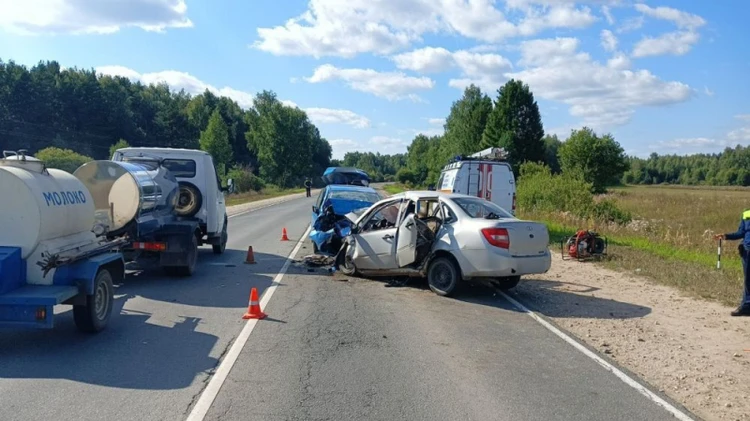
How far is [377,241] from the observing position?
1159cm

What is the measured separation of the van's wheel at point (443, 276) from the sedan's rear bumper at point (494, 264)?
0.23 meters

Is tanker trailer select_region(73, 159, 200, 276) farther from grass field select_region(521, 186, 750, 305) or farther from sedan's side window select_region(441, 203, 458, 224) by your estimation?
grass field select_region(521, 186, 750, 305)

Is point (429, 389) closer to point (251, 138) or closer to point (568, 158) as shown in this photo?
point (568, 158)

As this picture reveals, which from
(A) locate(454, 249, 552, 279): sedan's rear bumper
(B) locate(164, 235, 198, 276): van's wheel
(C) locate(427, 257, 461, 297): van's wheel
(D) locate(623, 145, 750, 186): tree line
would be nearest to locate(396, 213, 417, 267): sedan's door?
(C) locate(427, 257, 461, 297): van's wheel

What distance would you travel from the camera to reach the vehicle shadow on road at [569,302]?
9453 mm

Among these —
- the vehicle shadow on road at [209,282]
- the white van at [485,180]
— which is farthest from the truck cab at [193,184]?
the white van at [485,180]

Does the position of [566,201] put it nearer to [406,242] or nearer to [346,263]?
[346,263]

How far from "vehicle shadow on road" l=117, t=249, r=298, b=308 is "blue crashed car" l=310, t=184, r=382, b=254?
1090 millimetres

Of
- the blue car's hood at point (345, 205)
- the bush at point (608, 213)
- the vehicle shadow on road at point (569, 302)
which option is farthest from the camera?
the bush at point (608, 213)

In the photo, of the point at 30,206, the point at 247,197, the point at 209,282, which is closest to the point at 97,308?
the point at 30,206

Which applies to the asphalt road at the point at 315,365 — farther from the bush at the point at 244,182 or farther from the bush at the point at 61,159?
the bush at the point at 244,182

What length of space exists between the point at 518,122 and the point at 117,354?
5661 cm

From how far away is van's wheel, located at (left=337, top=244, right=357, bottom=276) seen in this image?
40.4 ft

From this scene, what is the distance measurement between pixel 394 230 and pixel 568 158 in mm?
52929
